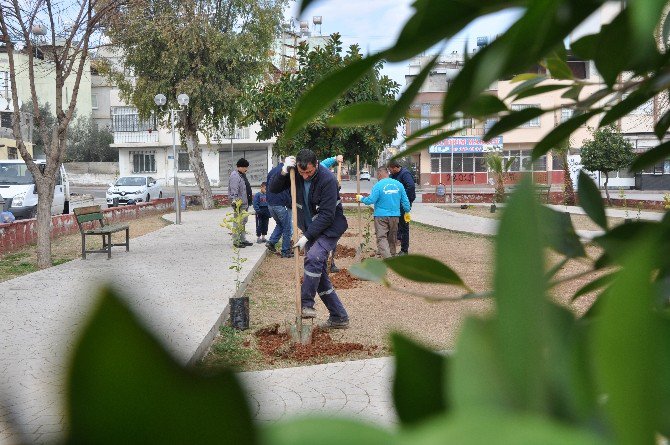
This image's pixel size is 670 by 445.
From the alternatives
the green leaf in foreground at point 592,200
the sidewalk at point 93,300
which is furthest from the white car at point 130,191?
the green leaf in foreground at point 592,200

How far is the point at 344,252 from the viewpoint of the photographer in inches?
525

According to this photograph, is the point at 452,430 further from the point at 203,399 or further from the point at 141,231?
the point at 141,231

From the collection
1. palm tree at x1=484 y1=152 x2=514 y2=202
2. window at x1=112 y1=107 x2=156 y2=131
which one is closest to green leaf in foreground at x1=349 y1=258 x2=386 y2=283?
palm tree at x1=484 y1=152 x2=514 y2=202

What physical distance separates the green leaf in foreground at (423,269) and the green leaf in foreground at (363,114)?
158 millimetres

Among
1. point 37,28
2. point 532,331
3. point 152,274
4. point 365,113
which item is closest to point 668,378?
point 532,331

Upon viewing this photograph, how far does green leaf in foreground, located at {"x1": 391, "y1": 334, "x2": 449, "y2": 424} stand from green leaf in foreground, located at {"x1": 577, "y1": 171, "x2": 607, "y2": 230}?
456 millimetres

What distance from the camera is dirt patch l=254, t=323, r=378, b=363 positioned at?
5.99 meters

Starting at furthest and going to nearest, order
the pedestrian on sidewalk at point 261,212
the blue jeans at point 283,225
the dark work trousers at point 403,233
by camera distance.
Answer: the pedestrian on sidewalk at point 261,212, the dark work trousers at point 403,233, the blue jeans at point 283,225

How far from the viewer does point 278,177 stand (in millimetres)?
7879

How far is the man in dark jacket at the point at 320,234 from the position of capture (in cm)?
699

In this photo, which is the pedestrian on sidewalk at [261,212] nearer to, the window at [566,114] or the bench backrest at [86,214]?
the bench backrest at [86,214]

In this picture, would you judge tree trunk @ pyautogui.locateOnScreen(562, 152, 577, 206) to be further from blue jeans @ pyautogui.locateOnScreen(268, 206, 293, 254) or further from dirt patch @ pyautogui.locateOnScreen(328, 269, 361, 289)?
blue jeans @ pyautogui.locateOnScreen(268, 206, 293, 254)

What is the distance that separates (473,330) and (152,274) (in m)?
9.59

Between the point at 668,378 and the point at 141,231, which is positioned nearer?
the point at 668,378
